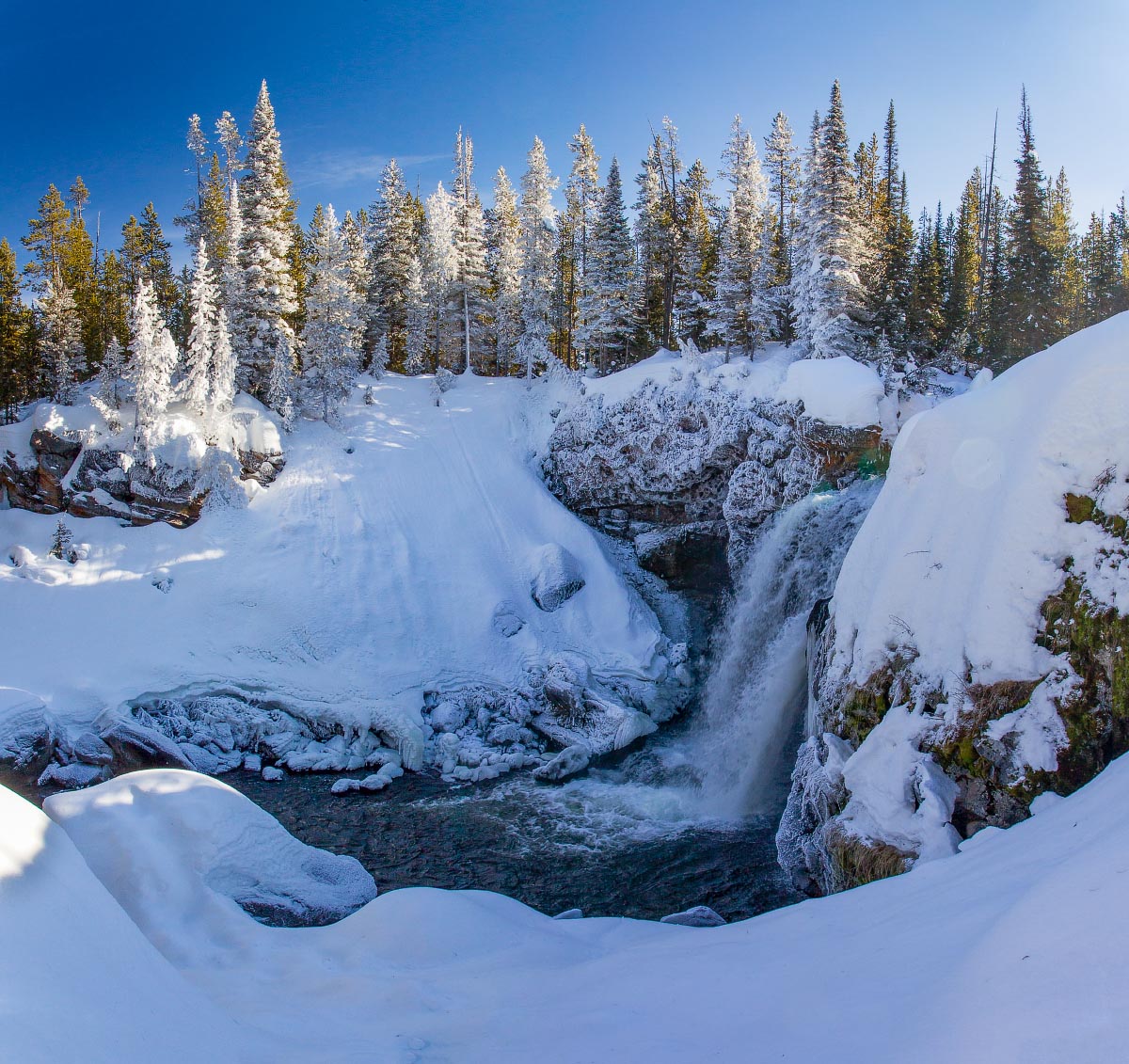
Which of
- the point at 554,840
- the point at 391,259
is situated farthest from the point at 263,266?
the point at 554,840

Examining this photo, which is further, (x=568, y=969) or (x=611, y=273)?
(x=611, y=273)

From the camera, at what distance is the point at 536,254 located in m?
38.9

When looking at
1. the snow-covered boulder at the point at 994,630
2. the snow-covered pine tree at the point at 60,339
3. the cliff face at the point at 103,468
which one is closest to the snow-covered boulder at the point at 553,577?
the cliff face at the point at 103,468

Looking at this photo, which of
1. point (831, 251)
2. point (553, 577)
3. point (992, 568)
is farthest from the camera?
point (831, 251)

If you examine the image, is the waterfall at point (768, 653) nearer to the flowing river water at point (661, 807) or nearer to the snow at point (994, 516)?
the flowing river water at point (661, 807)

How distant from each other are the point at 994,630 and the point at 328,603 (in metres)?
20.0

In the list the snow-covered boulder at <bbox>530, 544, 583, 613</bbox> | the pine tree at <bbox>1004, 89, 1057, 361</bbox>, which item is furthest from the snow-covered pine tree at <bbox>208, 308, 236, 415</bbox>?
the pine tree at <bbox>1004, 89, 1057, 361</bbox>

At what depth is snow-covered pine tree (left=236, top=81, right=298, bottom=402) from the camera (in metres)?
31.2

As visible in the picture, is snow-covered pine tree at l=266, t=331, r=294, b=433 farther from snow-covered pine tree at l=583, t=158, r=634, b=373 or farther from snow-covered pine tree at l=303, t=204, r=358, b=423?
snow-covered pine tree at l=583, t=158, r=634, b=373

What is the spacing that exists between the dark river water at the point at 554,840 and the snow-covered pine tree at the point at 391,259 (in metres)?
30.2

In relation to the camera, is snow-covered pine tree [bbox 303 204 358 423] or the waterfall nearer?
the waterfall

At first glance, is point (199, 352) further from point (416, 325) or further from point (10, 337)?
point (416, 325)

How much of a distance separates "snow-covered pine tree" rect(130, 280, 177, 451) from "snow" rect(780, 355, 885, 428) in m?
21.9

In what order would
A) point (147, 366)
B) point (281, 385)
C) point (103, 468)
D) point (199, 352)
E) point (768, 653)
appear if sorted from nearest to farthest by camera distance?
point (768, 653)
point (147, 366)
point (103, 468)
point (199, 352)
point (281, 385)
